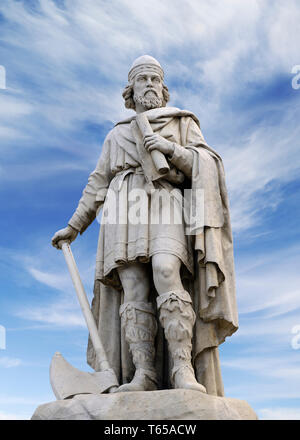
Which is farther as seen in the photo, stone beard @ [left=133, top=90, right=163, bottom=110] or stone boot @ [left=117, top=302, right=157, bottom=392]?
stone beard @ [left=133, top=90, right=163, bottom=110]

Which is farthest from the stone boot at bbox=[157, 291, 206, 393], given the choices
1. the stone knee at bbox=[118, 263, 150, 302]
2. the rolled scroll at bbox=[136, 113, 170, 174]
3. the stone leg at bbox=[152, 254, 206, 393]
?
the rolled scroll at bbox=[136, 113, 170, 174]

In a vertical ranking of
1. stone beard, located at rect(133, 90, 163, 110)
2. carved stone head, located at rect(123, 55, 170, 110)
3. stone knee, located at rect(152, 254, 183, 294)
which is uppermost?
carved stone head, located at rect(123, 55, 170, 110)

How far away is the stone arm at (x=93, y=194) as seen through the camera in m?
6.71

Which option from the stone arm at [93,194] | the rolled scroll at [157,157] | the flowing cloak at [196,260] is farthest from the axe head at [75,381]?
the rolled scroll at [157,157]

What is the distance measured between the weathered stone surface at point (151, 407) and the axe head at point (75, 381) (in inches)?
12.7

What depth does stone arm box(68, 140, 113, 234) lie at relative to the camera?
6.71 metres

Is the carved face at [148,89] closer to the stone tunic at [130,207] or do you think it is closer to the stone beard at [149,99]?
the stone beard at [149,99]

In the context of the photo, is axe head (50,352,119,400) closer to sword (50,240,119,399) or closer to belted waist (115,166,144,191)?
sword (50,240,119,399)

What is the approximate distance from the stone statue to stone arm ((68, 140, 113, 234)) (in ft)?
0.04

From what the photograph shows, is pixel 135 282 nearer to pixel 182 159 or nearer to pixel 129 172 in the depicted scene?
pixel 129 172

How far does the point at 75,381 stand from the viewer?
5.66m

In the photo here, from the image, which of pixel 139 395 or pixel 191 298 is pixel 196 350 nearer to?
pixel 191 298

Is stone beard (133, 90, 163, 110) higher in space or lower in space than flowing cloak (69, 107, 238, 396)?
higher
